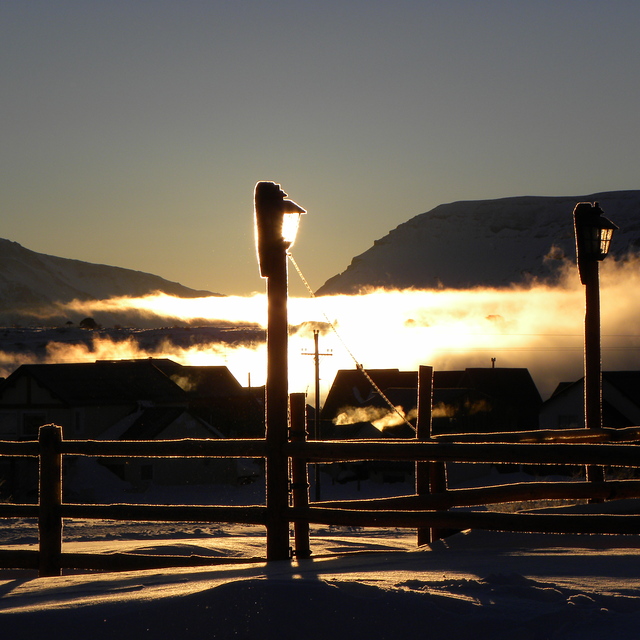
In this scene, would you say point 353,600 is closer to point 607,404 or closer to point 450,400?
point 607,404

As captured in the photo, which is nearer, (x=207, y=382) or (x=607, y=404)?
(x=607, y=404)

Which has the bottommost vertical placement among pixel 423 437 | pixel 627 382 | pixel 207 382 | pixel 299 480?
pixel 299 480

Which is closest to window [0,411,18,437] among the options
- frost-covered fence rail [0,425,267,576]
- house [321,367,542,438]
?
house [321,367,542,438]

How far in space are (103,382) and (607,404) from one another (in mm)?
27074

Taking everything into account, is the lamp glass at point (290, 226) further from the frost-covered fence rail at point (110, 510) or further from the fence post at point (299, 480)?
the frost-covered fence rail at point (110, 510)

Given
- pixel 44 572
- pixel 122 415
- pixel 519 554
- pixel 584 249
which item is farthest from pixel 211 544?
pixel 122 415

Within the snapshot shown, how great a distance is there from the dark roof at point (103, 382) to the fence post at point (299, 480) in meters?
37.3

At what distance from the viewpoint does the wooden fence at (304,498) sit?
680 cm

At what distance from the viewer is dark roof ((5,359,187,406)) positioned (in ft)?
144

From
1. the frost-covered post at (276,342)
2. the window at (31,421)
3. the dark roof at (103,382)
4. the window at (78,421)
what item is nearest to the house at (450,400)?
the dark roof at (103,382)

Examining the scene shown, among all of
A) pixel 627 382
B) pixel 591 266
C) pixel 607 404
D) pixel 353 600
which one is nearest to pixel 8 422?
pixel 607 404

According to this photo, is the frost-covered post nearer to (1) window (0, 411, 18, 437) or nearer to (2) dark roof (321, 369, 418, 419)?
(1) window (0, 411, 18, 437)

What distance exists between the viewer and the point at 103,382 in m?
46.0

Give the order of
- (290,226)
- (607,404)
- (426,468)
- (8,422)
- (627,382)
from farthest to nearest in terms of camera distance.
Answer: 1. (627,382)
2. (8,422)
3. (607,404)
4. (426,468)
5. (290,226)
